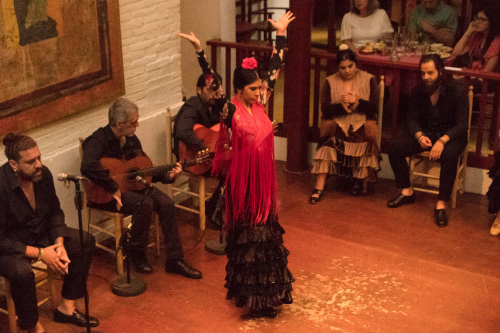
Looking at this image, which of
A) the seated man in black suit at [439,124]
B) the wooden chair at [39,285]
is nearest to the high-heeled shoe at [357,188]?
the seated man in black suit at [439,124]

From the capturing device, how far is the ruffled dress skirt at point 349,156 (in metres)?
5.33

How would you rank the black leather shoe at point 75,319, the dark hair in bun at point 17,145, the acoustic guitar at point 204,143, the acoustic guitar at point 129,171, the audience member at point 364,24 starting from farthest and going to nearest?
the audience member at point 364,24, the acoustic guitar at point 204,143, the acoustic guitar at point 129,171, the black leather shoe at point 75,319, the dark hair in bun at point 17,145

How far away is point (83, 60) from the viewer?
4.35m

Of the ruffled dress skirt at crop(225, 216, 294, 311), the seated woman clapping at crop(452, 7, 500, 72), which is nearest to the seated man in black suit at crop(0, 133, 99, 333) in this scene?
the ruffled dress skirt at crop(225, 216, 294, 311)

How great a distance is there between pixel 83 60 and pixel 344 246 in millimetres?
2242

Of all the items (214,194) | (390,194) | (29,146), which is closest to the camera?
(29,146)

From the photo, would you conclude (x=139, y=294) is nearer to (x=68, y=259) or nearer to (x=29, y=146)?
(x=68, y=259)

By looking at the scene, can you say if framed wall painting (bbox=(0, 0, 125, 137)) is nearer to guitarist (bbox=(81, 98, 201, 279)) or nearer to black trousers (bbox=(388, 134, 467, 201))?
guitarist (bbox=(81, 98, 201, 279))

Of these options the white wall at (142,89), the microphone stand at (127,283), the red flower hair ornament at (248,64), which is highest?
the red flower hair ornament at (248,64)

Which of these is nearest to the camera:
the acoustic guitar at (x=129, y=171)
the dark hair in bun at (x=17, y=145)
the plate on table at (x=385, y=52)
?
the dark hair in bun at (x=17, y=145)

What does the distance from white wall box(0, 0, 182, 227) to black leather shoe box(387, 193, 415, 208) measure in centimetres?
189

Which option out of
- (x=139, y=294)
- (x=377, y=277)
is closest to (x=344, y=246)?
(x=377, y=277)

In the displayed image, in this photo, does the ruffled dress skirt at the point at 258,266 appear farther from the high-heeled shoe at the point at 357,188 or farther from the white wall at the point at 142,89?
the high-heeled shoe at the point at 357,188

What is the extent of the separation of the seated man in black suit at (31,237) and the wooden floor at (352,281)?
27cm
